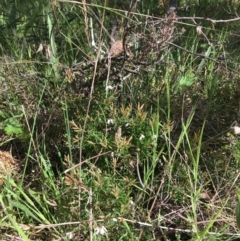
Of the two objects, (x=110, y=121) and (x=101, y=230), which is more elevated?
(x=110, y=121)

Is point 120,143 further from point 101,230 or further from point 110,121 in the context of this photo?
point 101,230

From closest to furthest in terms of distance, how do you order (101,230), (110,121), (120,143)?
(101,230)
(120,143)
(110,121)

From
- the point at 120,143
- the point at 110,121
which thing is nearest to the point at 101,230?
the point at 120,143

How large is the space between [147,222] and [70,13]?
134 cm

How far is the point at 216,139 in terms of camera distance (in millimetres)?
1956

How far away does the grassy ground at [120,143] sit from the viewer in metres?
1.70

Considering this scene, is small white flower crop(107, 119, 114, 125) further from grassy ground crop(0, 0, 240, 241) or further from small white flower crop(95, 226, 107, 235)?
small white flower crop(95, 226, 107, 235)

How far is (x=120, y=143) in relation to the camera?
1765 mm

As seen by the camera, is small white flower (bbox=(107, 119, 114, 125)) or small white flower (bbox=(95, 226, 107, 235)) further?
A: small white flower (bbox=(107, 119, 114, 125))

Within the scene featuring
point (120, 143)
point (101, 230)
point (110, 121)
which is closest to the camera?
point (101, 230)

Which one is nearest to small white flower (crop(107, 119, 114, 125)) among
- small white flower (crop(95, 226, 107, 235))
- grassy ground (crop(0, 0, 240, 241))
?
grassy ground (crop(0, 0, 240, 241))

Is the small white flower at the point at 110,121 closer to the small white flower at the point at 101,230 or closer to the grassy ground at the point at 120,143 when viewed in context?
the grassy ground at the point at 120,143

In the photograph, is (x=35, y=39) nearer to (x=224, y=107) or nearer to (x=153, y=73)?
(x=153, y=73)

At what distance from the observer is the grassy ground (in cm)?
170
